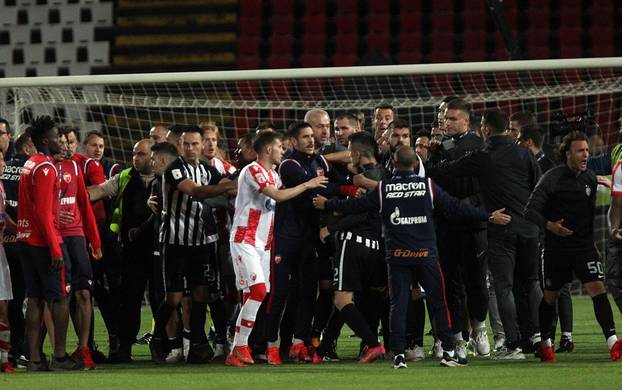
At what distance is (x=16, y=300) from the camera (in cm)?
923

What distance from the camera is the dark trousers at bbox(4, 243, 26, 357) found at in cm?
909

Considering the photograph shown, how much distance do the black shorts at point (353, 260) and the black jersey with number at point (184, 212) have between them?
3.35 feet

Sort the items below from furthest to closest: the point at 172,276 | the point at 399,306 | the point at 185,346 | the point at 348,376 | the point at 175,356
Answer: the point at 185,346
the point at 175,356
the point at 172,276
the point at 399,306
the point at 348,376

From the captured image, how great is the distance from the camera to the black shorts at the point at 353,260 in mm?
8617

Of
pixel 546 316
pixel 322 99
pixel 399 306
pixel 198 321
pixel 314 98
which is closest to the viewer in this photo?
pixel 399 306

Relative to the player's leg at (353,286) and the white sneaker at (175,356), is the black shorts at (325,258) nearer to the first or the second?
the player's leg at (353,286)

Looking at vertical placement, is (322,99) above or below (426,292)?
above

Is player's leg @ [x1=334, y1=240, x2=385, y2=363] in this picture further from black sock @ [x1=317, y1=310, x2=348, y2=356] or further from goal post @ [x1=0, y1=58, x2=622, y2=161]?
goal post @ [x1=0, y1=58, x2=622, y2=161]

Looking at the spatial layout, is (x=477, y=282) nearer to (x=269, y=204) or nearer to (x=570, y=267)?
(x=570, y=267)

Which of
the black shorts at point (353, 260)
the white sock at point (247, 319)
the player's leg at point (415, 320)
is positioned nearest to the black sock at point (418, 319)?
the player's leg at point (415, 320)

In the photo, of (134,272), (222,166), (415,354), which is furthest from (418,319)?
(134,272)

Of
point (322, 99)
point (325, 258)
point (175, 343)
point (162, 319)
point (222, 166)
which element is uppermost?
point (322, 99)

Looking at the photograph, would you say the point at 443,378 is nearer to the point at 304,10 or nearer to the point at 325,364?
the point at 325,364

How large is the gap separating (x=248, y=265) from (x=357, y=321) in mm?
860
